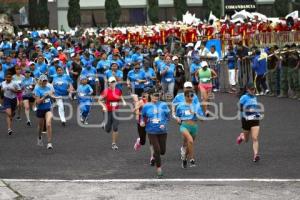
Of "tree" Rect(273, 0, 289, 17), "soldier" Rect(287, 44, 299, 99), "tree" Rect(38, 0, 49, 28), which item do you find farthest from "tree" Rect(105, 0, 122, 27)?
"soldier" Rect(287, 44, 299, 99)

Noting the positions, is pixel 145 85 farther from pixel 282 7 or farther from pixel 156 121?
pixel 282 7

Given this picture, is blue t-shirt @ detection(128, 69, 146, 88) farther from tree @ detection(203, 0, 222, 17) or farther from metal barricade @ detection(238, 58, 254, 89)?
tree @ detection(203, 0, 222, 17)

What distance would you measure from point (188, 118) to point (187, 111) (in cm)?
13

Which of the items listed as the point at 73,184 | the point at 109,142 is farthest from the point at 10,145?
the point at 73,184

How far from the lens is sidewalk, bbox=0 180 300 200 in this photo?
12031 millimetres

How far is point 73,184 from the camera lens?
13.1 m

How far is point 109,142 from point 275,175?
227 inches

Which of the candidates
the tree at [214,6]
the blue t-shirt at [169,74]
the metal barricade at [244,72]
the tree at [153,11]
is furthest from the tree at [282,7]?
the blue t-shirt at [169,74]

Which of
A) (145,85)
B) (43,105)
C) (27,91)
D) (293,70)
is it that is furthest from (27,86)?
(293,70)

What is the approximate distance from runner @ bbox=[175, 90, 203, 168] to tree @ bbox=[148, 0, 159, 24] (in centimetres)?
5727

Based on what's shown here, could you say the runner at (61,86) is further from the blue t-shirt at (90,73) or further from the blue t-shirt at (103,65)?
the blue t-shirt at (103,65)

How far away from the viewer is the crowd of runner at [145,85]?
14.9 meters

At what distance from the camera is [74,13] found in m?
70.4

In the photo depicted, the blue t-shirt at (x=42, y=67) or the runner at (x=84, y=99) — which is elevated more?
Result: the blue t-shirt at (x=42, y=67)
